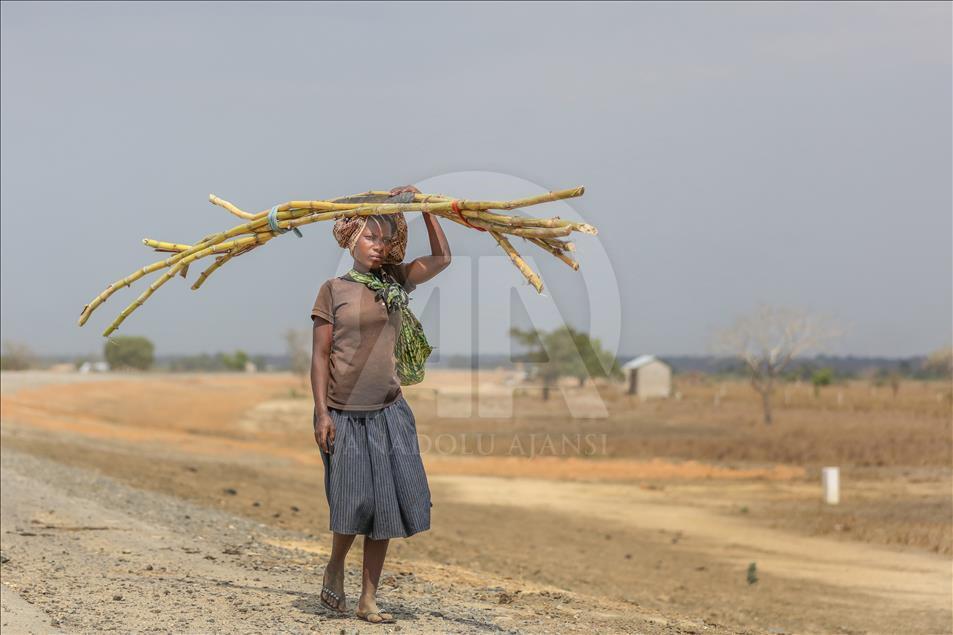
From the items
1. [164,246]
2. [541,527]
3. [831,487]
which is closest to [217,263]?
[164,246]

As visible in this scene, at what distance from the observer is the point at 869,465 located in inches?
1070

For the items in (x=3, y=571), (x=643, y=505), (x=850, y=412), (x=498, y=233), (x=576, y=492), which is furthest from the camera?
(x=850, y=412)

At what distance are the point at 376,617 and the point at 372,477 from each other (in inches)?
32.5

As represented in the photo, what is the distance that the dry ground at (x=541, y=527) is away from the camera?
25.3 feet

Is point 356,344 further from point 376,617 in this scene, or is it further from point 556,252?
point 376,617

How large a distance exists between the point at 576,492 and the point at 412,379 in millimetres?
16974

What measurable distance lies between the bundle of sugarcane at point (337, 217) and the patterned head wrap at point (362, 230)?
34 millimetres

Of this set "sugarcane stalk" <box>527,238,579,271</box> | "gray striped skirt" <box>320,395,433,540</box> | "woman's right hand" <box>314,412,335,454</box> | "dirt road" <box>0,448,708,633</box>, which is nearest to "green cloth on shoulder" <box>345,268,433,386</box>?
"gray striped skirt" <box>320,395,433,540</box>

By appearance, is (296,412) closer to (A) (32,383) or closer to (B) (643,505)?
(A) (32,383)

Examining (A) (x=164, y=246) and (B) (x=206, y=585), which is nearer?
(A) (x=164, y=246)

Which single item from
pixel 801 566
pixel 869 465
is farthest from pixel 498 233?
pixel 869 465

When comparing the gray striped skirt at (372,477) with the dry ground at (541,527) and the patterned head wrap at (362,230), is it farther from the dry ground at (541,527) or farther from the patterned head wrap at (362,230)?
the patterned head wrap at (362,230)

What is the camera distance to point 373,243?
5922 mm

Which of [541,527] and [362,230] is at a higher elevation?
[362,230]
